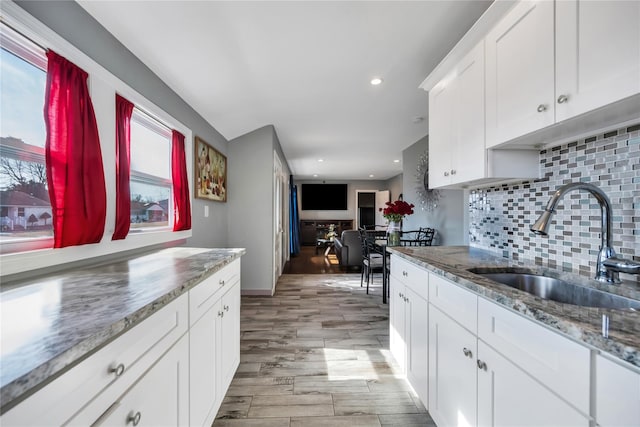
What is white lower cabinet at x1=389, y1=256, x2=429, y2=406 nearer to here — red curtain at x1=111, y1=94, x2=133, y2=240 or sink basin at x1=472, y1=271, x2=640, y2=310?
sink basin at x1=472, y1=271, x2=640, y2=310

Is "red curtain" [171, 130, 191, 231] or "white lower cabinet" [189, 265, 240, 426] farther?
"red curtain" [171, 130, 191, 231]

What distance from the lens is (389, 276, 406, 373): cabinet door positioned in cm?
184

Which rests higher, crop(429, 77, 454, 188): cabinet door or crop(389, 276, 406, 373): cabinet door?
crop(429, 77, 454, 188): cabinet door

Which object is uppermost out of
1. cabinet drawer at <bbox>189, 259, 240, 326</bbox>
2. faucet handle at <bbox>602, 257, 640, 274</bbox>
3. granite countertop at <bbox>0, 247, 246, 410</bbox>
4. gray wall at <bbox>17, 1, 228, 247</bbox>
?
gray wall at <bbox>17, 1, 228, 247</bbox>

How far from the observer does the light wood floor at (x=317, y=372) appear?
1.54 metres

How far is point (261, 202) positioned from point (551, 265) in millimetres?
3139

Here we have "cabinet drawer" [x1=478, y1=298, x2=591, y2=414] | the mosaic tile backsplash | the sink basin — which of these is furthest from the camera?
the mosaic tile backsplash

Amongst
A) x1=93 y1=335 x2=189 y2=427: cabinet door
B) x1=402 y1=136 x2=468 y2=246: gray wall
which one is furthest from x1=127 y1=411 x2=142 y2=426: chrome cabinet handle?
x1=402 y1=136 x2=468 y2=246: gray wall

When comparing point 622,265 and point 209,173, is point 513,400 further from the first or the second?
point 209,173

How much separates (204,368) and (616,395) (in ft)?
4.77

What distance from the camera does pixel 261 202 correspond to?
3.73 m

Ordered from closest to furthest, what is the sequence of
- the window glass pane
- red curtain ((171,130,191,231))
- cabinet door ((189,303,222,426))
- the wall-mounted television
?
cabinet door ((189,303,222,426)) < the window glass pane < red curtain ((171,130,191,231)) < the wall-mounted television

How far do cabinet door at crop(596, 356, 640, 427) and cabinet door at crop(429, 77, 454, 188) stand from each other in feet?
4.56

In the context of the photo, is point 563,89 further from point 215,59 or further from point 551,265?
point 215,59
